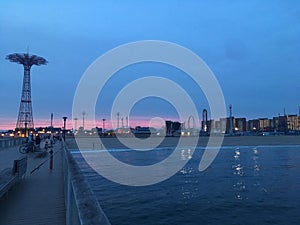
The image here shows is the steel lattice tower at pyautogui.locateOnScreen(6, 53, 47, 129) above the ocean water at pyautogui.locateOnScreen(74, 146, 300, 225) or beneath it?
above

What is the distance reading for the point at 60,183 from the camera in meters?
11.5

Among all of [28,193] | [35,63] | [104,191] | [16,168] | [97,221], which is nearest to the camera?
[97,221]

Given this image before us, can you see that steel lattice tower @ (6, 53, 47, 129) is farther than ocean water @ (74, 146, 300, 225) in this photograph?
Yes

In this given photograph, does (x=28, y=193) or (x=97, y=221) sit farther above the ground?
(x=97, y=221)

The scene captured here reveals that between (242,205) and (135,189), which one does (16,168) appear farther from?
(242,205)

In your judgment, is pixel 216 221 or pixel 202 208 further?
pixel 202 208

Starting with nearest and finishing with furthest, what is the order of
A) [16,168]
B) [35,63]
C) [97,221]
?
1. [97,221]
2. [16,168]
3. [35,63]

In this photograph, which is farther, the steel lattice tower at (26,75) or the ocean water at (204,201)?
the steel lattice tower at (26,75)

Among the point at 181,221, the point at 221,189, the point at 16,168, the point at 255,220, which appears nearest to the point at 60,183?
the point at 16,168

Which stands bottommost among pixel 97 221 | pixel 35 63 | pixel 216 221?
pixel 216 221

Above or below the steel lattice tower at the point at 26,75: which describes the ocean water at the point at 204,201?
below

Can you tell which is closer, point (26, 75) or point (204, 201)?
point (204, 201)

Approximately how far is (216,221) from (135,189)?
6.54 m

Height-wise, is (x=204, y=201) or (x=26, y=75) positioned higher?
(x=26, y=75)
